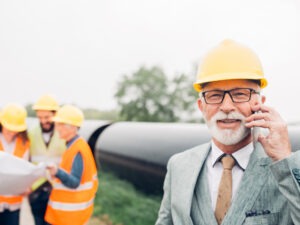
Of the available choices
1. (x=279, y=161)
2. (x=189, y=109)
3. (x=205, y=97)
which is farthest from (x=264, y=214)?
(x=189, y=109)

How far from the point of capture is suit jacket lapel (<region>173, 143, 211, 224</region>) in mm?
1711

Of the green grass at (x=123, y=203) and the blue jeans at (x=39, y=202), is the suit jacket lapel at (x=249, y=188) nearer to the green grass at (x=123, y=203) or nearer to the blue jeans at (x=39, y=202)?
the blue jeans at (x=39, y=202)

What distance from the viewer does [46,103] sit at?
4.59m

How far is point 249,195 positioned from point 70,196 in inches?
110

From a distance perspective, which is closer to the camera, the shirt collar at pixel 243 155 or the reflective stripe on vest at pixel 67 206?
the shirt collar at pixel 243 155

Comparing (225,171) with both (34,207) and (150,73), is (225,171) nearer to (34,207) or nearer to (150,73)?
(34,207)

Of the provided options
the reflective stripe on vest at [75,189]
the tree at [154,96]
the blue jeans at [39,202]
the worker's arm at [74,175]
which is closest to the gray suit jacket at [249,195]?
the worker's arm at [74,175]

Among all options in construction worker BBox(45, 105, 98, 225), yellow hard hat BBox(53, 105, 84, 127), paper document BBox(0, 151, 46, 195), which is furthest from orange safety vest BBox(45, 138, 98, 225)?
paper document BBox(0, 151, 46, 195)

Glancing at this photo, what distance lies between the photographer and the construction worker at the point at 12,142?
4.20 m

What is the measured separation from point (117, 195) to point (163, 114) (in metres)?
35.2

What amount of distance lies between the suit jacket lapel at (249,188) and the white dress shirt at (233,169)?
7cm

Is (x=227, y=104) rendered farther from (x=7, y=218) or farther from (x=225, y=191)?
(x=7, y=218)

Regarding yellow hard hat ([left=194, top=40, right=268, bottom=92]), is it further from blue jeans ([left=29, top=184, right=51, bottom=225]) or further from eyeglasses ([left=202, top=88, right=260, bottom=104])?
blue jeans ([left=29, top=184, right=51, bottom=225])

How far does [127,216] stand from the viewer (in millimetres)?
5934
